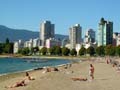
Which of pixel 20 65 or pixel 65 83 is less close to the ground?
pixel 20 65

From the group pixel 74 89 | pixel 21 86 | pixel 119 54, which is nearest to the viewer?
pixel 74 89

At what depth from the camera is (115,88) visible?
24.4 metres

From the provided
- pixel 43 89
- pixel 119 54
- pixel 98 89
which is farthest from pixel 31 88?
pixel 119 54

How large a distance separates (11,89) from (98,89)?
570 centimetres

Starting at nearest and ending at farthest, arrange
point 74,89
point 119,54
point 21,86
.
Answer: point 74,89 < point 21,86 < point 119,54

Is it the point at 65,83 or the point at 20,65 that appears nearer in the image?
the point at 65,83

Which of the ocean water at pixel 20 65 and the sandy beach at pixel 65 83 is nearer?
the sandy beach at pixel 65 83

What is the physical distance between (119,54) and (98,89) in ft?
576

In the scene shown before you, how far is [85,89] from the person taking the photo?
24.1m

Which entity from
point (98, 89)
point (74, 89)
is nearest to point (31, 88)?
point (74, 89)

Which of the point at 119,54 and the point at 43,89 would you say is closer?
the point at 43,89

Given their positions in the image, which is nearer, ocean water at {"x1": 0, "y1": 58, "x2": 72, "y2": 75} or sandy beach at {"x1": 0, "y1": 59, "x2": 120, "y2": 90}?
sandy beach at {"x1": 0, "y1": 59, "x2": 120, "y2": 90}

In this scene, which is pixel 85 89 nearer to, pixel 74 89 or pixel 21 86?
pixel 74 89

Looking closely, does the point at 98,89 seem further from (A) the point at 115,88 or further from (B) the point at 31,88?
(B) the point at 31,88
